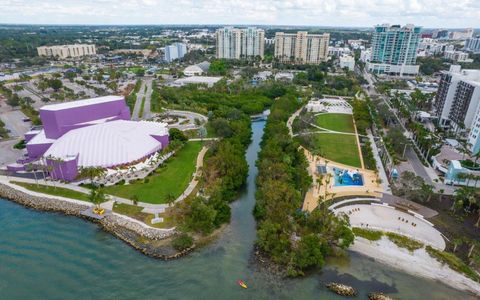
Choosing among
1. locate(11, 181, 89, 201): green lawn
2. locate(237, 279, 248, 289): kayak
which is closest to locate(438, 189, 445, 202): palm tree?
locate(237, 279, 248, 289): kayak

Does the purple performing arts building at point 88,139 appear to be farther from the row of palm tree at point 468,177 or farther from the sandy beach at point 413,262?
the row of palm tree at point 468,177

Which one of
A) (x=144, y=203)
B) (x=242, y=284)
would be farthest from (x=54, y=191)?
(x=242, y=284)

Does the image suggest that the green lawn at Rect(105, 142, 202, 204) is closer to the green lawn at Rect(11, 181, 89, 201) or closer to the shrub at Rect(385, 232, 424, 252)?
the green lawn at Rect(11, 181, 89, 201)

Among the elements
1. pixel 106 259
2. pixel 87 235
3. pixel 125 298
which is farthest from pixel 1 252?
pixel 125 298

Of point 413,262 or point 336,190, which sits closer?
point 413,262

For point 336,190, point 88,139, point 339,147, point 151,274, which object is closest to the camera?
point 151,274

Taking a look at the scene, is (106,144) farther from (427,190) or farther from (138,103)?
(427,190)

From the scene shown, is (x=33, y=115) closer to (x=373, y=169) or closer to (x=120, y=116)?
(x=120, y=116)
